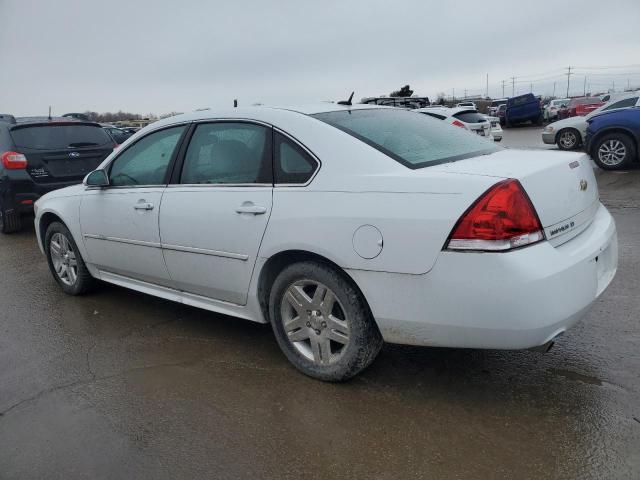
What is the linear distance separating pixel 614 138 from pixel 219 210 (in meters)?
10.1

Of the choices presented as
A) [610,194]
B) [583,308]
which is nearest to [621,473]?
[583,308]

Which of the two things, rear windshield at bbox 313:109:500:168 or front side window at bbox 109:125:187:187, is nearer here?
rear windshield at bbox 313:109:500:168

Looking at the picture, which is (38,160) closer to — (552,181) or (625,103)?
(552,181)

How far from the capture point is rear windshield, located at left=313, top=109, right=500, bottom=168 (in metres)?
3.04

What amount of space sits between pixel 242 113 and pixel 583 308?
7.43 ft

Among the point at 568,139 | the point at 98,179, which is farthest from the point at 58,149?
the point at 568,139

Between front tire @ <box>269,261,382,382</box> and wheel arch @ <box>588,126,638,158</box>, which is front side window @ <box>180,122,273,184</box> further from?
wheel arch @ <box>588,126,638,158</box>

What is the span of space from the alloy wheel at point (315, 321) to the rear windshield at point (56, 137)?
6.26 metres

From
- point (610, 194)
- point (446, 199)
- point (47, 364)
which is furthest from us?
point (610, 194)

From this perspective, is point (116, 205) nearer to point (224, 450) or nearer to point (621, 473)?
point (224, 450)

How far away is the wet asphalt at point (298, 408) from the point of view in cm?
248

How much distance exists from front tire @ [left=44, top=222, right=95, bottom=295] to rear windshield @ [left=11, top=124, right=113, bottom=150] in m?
3.37

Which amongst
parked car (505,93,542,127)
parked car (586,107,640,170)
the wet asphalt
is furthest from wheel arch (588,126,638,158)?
parked car (505,93,542,127)

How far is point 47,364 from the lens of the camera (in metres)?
3.65
